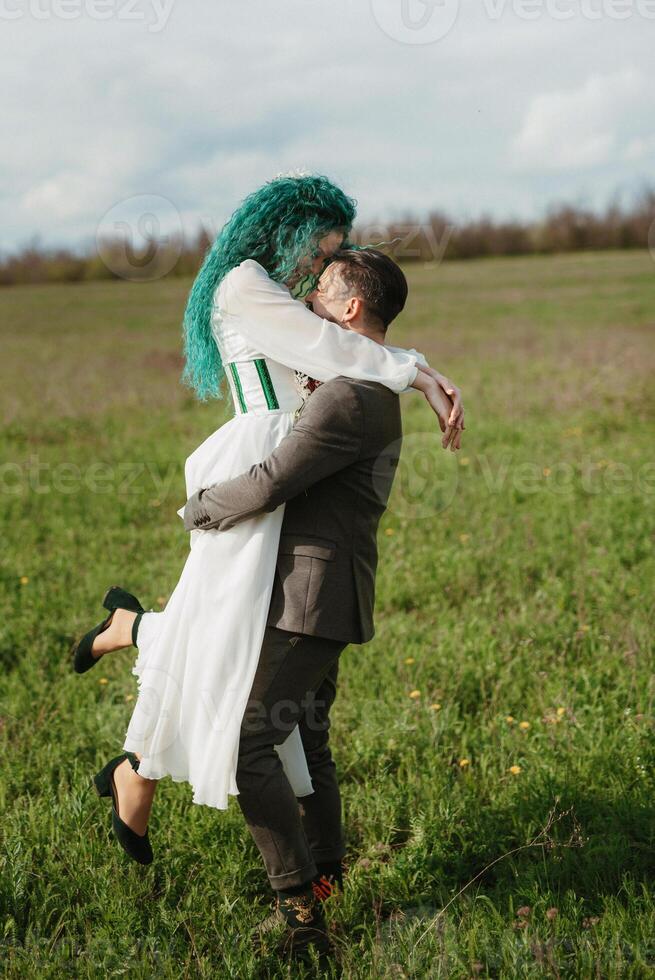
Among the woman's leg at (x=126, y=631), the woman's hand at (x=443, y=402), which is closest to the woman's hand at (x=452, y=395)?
the woman's hand at (x=443, y=402)

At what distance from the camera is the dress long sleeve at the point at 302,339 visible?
101 inches

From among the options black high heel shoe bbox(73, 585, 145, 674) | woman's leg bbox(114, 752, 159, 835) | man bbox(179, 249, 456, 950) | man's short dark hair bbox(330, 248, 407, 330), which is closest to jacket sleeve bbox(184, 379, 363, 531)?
man bbox(179, 249, 456, 950)

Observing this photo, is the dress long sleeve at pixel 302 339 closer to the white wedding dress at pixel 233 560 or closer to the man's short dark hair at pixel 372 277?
the white wedding dress at pixel 233 560

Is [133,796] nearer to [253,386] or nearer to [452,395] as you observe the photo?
[253,386]

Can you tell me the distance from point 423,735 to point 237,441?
1.85m

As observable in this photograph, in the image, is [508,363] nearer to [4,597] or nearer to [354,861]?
[4,597]

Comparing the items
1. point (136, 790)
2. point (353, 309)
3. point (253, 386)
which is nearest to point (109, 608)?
point (136, 790)

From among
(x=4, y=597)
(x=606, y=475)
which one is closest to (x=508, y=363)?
(x=606, y=475)

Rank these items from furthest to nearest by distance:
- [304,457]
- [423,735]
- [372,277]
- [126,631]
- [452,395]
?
[423,735], [126,631], [452,395], [372,277], [304,457]

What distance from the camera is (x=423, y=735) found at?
393cm

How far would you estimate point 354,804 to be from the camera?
3.57 meters

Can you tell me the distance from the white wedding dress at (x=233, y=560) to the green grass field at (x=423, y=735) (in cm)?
66

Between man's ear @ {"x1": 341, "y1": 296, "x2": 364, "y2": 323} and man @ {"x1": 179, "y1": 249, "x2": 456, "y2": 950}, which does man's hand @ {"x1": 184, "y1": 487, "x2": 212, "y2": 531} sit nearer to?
man @ {"x1": 179, "y1": 249, "x2": 456, "y2": 950}

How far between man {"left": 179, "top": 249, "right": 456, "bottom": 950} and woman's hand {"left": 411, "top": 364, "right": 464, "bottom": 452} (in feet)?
0.08
